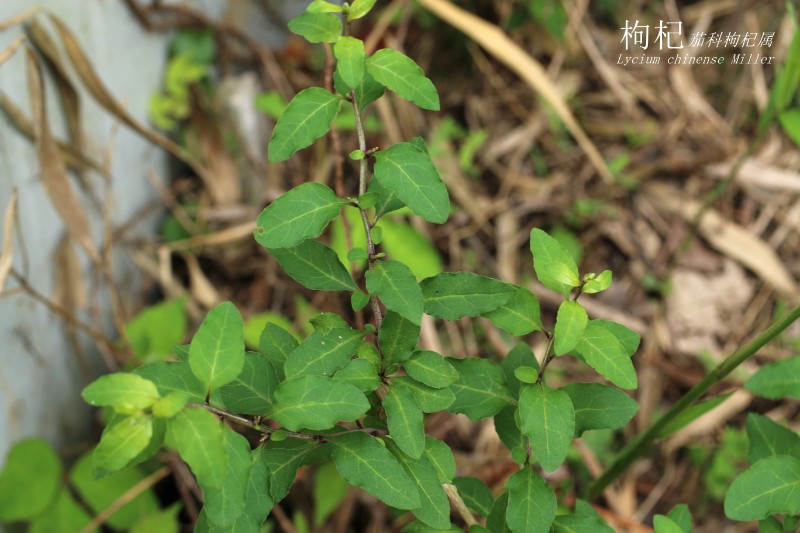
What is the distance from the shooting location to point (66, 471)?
181 cm

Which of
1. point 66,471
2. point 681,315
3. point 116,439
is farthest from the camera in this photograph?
point 681,315

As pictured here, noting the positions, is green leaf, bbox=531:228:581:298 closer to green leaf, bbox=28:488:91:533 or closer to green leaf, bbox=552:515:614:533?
green leaf, bbox=552:515:614:533

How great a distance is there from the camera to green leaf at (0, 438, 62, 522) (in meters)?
1.60

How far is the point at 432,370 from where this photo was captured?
2.91 ft

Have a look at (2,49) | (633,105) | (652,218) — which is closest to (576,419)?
(2,49)

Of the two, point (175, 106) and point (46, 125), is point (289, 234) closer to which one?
point (46, 125)

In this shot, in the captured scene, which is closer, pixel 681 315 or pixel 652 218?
pixel 681 315

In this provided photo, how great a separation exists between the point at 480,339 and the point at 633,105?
1.18 meters

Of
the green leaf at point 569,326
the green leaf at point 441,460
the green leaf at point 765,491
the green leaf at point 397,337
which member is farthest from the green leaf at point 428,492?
the green leaf at point 765,491

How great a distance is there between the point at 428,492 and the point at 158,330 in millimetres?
1212

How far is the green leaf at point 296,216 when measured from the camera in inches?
32.5

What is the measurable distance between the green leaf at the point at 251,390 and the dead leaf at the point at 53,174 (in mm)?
1079

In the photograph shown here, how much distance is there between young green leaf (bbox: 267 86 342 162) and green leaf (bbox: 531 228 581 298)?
0.29 meters

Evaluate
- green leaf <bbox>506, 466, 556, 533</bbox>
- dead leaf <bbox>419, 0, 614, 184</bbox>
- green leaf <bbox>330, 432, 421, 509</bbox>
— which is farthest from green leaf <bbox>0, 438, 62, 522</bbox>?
dead leaf <bbox>419, 0, 614, 184</bbox>
